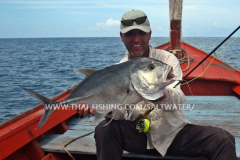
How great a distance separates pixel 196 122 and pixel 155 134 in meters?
1.81

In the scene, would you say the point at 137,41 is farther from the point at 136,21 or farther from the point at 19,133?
the point at 19,133

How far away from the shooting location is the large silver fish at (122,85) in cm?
229

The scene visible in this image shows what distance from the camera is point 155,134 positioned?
294cm

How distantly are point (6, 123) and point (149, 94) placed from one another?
7.07 ft

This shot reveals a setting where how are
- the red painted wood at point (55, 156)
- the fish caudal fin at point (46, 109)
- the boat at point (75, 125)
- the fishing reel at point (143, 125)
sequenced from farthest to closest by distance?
the red painted wood at point (55, 156) < the boat at point (75, 125) < the fishing reel at point (143, 125) < the fish caudal fin at point (46, 109)

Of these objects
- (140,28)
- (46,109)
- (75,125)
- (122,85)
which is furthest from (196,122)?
(46,109)

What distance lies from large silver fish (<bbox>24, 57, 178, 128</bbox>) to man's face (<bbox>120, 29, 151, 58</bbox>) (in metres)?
0.59

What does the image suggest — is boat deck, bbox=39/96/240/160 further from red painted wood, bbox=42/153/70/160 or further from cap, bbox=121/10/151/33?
cap, bbox=121/10/151/33

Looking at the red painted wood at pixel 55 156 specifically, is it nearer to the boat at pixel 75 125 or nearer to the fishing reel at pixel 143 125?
the boat at pixel 75 125

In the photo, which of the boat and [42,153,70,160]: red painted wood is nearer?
the boat

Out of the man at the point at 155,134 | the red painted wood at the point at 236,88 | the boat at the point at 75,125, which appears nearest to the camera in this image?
the man at the point at 155,134

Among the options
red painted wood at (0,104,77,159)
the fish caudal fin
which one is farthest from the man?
red painted wood at (0,104,77,159)

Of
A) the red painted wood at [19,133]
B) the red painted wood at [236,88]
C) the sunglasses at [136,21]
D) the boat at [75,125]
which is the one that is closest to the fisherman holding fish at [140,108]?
the sunglasses at [136,21]

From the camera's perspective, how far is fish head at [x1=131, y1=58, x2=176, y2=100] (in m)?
2.27
